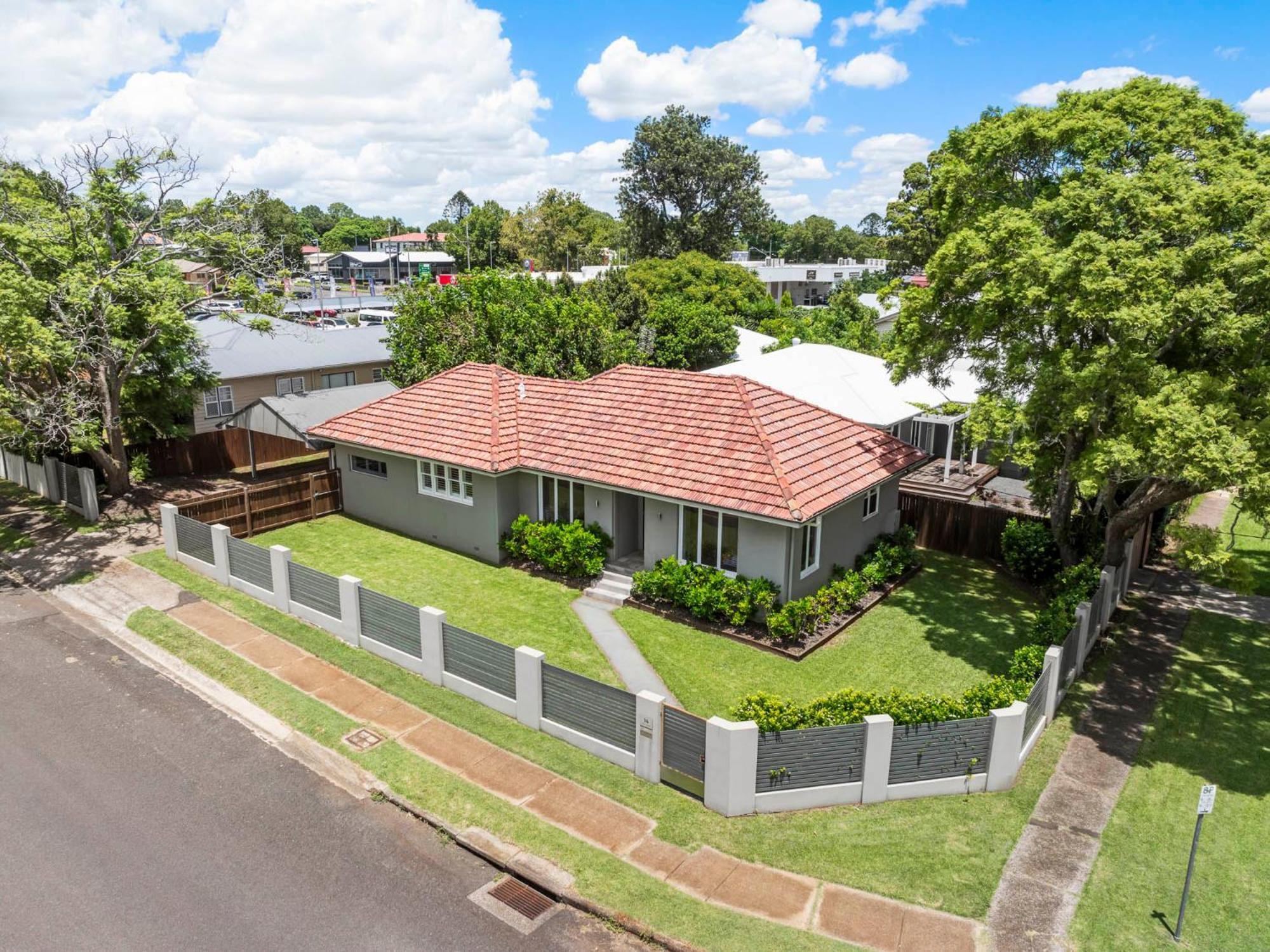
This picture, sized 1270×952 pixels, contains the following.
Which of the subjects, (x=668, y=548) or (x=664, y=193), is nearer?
(x=668, y=548)

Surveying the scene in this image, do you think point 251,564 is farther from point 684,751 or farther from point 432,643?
point 684,751

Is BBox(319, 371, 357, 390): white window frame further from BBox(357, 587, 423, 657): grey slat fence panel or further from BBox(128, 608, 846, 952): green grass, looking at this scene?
BBox(357, 587, 423, 657): grey slat fence panel

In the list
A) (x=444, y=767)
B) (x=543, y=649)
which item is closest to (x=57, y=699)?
(x=444, y=767)

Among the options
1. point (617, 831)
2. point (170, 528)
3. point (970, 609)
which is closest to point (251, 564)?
point (170, 528)

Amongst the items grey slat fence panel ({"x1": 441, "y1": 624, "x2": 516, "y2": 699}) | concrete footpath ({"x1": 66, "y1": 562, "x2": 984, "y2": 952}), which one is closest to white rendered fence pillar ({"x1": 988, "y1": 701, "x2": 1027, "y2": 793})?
concrete footpath ({"x1": 66, "y1": 562, "x2": 984, "y2": 952})

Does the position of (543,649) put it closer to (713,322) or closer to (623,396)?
(623,396)

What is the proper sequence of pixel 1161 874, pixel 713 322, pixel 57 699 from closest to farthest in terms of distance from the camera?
pixel 1161 874, pixel 57 699, pixel 713 322

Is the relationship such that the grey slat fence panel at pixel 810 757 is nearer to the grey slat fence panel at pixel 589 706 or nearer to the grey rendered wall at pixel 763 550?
the grey slat fence panel at pixel 589 706
